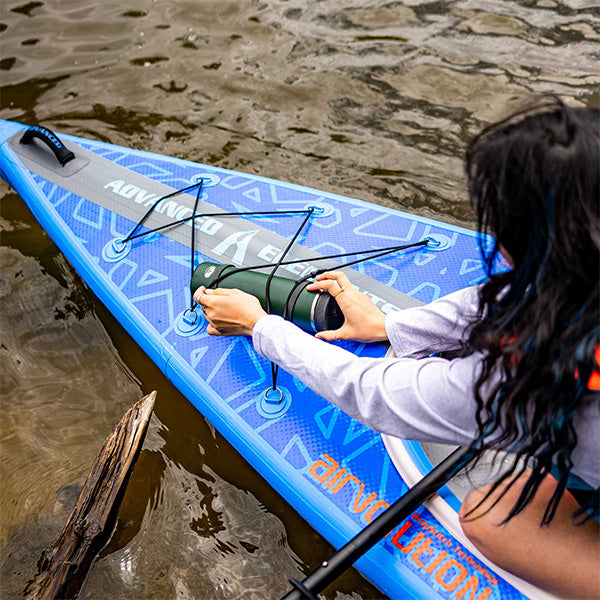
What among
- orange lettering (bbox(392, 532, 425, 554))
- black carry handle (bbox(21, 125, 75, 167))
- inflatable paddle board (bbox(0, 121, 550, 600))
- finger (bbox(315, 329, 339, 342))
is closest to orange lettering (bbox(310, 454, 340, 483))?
inflatable paddle board (bbox(0, 121, 550, 600))

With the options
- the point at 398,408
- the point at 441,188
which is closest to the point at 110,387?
the point at 398,408

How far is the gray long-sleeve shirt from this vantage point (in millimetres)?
1162

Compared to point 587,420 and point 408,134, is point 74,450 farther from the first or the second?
point 408,134

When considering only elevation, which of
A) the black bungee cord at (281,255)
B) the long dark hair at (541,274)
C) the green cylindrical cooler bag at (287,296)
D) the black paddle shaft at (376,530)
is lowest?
the black paddle shaft at (376,530)

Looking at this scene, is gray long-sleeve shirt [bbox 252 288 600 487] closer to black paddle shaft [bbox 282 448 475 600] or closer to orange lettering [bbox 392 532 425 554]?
black paddle shaft [bbox 282 448 475 600]

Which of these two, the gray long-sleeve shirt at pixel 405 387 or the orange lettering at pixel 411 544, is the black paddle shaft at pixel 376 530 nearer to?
the orange lettering at pixel 411 544

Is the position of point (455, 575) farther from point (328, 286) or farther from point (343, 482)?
point (328, 286)

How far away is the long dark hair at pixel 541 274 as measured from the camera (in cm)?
94

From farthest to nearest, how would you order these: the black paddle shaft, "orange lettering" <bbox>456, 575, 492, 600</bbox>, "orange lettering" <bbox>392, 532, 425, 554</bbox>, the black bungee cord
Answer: the black bungee cord < "orange lettering" <bbox>392, 532, 425, 554</bbox> < "orange lettering" <bbox>456, 575, 492, 600</bbox> < the black paddle shaft

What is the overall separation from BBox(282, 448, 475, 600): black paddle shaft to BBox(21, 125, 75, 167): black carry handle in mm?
2457

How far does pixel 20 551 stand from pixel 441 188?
8.72 feet

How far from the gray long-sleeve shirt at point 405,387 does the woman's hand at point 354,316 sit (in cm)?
34

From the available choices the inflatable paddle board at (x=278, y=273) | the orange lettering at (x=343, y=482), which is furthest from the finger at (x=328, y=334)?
the orange lettering at (x=343, y=482)

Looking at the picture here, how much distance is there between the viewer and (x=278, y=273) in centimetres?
242
